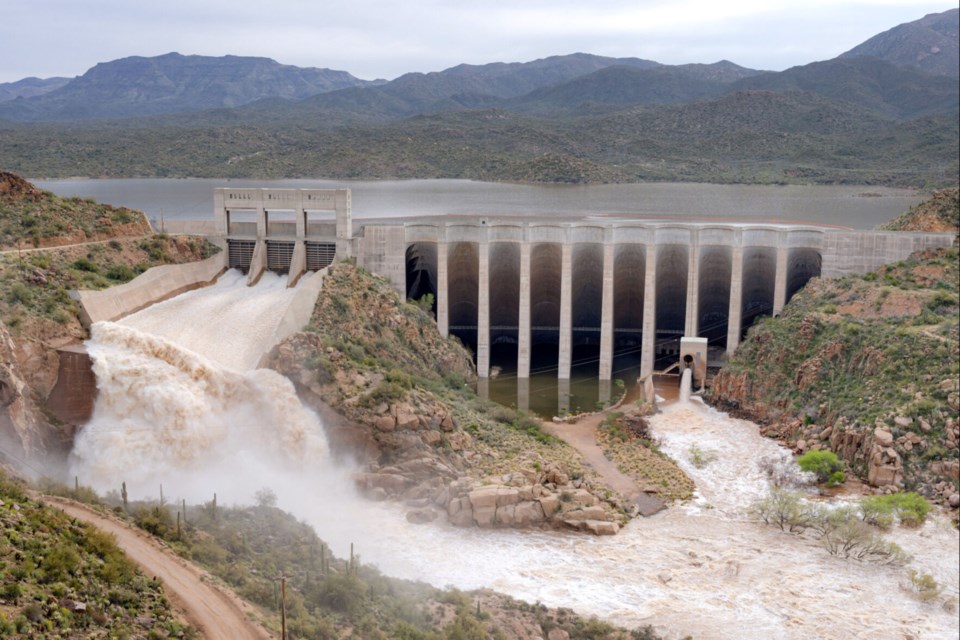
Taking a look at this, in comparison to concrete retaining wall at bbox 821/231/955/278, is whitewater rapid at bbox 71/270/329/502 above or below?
below

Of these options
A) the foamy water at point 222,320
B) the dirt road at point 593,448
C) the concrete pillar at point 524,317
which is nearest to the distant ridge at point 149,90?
the foamy water at point 222,320

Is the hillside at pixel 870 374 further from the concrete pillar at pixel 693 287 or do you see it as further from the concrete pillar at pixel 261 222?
the concrete pillar at pixel 261 222

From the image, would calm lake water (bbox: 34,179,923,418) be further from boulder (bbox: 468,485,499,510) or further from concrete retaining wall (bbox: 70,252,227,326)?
boulder (bbox: 468,485,499,510)

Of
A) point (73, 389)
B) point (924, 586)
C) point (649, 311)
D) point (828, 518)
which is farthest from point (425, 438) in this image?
point (649, 311)

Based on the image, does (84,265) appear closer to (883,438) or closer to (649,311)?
(649,311)

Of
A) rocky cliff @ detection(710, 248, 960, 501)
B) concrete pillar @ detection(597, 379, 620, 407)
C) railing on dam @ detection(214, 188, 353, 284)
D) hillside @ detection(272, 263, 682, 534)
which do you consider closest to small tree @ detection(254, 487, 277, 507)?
hillside @ detection(272, 263, 682, 534)
